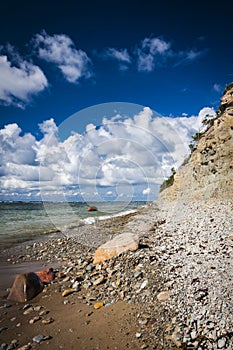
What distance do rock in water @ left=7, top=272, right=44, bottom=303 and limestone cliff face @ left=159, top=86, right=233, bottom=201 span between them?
12840mm

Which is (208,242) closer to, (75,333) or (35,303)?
(75,333)

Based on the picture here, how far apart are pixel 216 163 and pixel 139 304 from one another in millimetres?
13810

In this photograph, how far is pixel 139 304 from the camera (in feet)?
17.5

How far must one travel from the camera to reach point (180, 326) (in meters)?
4.37

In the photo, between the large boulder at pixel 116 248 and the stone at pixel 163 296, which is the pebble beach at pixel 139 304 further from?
the large boulder at pixel 116 248

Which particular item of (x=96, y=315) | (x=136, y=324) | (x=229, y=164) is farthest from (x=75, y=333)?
(x=229, y=164)

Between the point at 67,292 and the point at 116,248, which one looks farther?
the point at 116,248

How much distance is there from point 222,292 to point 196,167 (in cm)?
1572

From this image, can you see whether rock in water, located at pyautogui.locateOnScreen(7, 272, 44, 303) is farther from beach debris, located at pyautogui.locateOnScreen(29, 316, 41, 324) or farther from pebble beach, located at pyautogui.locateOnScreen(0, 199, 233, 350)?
beach debris, located at pyautogui.locateOnScreen(29, 316, 41, 324)

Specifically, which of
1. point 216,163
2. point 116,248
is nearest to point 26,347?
point 116,248

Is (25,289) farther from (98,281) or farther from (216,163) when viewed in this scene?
(216,163)

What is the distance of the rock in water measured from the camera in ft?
21.0

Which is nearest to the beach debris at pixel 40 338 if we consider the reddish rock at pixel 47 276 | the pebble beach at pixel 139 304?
the pebble beach at pixel 139 304

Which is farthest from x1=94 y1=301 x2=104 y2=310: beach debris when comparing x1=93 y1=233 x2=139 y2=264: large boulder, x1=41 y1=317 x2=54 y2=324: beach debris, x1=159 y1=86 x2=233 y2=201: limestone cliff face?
x1=159 y1=86 x2=233 y2=201: limestone cliff face
